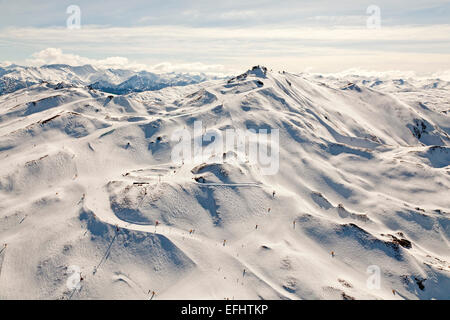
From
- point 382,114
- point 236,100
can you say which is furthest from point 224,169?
point 382,114

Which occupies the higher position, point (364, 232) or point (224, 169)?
point (224, 169)

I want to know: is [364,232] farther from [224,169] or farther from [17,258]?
[17,258]

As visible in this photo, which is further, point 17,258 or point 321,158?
point 321,158

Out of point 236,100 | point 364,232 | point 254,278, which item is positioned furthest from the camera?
point 236,100

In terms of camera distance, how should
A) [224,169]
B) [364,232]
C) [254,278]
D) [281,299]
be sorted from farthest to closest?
[224,169] < [364,232] < [254,278] < [281,299]
